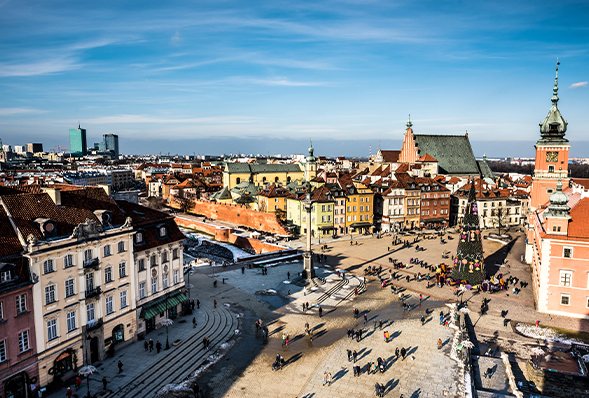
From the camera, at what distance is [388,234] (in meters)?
84.3

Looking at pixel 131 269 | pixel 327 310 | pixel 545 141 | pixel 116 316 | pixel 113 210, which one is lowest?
pixel 327 310

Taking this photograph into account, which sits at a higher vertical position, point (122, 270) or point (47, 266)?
point (47, 266)

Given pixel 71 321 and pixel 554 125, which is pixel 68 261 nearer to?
pixel 71 321

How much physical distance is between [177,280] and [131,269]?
6748 millimetres

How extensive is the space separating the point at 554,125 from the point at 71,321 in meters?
62.6

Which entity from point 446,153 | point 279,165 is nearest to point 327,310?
point 446,153

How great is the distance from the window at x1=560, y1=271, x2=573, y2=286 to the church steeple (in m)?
26.9

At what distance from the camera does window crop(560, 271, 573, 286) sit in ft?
132

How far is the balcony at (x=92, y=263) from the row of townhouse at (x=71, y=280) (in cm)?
7

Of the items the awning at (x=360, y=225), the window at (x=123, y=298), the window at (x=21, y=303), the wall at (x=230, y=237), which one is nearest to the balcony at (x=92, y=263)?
the window at (x=123, y=298)

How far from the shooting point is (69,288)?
1117 inches

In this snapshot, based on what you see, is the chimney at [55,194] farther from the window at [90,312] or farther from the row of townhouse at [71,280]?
the window at [90,312]

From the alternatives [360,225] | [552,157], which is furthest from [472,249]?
[360,225]

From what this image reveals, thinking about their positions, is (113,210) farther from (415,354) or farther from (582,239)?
(582,239)
